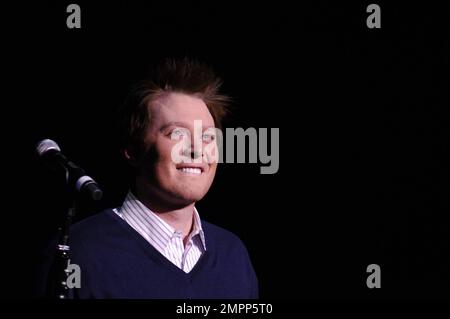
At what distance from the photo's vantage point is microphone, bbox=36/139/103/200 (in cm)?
190

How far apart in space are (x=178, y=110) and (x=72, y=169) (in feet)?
2.12

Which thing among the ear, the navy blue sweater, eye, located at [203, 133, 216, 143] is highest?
eye, located at [203, 133, 216, 143]

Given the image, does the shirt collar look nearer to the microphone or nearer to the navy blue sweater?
the navy blue sweater

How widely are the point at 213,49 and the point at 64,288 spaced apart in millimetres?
1612

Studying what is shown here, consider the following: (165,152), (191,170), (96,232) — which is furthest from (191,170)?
(96,232)

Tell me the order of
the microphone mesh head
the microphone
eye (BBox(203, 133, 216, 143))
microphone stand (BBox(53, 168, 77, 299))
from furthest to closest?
eye (BBox(203, 133, 216, 143)) → the microphone mesh head → microphone stand (BBox(53, 168, 77, 299)) → the microphone

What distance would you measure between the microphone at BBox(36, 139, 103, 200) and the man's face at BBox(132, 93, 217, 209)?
0.47 metres

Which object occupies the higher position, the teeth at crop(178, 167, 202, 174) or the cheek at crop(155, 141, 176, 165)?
the cheek at crop(155, 141, 176, 165)

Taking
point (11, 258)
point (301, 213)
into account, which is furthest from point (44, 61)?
point (301, 213)

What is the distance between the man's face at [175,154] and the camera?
98.1 inches

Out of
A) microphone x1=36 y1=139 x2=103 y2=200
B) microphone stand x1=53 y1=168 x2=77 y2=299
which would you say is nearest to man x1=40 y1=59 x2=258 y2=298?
microphone stand x1=53 y1=168 x2=77 y2=299

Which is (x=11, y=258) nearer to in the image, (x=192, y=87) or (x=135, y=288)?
(x=135, y=288)

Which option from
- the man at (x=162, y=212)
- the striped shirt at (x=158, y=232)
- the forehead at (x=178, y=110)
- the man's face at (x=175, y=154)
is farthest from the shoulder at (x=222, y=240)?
the forehead at (x=178, y=110)

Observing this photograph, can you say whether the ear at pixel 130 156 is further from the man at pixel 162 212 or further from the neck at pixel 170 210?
the neck at pixel 170 210
